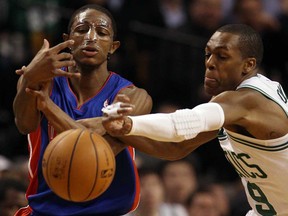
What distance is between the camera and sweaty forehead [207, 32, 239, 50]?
225 inches

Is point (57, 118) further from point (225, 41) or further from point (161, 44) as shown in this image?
point (161, 44)

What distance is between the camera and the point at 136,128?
17.0ft

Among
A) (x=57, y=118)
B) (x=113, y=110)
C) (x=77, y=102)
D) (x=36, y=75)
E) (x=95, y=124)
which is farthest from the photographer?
(x=77, y=102)

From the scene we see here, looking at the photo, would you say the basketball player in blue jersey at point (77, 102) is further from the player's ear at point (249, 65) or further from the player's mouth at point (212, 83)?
the player's ear at point (249, 65)

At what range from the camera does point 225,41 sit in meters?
5.71

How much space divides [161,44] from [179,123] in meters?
6.76

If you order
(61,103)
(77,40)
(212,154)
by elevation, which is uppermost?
(77,40)

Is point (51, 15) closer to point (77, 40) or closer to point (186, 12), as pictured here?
point (186, 12)

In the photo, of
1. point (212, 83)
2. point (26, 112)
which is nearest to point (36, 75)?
point (26, 112)

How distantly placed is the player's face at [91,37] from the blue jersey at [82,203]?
0.25m

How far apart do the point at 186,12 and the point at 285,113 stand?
21.3ft

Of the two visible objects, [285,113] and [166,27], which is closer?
[285,113]

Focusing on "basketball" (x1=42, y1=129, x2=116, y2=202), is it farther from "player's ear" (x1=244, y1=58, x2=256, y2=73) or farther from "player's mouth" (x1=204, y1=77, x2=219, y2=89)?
"player's ear" (x1=244, y1=58, x2=256, y2=73)

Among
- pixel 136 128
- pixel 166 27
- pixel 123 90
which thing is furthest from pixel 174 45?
pixel 136 128
